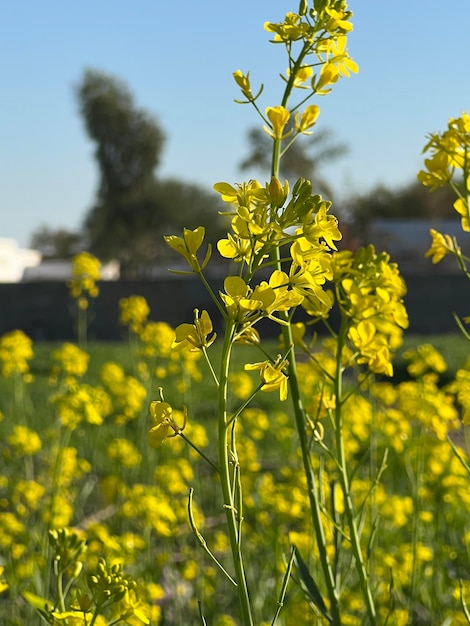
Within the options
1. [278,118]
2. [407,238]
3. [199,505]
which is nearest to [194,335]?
[278,118]

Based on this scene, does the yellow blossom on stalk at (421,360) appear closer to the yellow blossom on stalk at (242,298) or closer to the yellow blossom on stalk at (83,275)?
the yellow blossom on stalk at (83,275)

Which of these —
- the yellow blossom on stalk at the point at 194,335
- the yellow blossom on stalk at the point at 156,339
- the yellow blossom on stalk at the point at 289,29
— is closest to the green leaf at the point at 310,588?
the yellow blossom on stalk at the point at 194,335

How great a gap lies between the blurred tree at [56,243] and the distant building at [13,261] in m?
2.47

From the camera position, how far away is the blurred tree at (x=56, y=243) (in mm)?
53456

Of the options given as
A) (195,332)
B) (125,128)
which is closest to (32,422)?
(195,332)

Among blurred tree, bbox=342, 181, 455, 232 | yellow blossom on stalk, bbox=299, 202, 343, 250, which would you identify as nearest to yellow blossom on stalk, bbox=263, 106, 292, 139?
yellow blossom on stalk, bbox=299, 202, 343, 250

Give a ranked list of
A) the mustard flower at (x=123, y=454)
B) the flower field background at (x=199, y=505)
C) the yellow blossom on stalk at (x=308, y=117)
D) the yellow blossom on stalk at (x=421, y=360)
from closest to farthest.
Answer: the yellow blossom on stalk at (x=308, y=117) → the flower field background at (x=199, y=505) → the yellow blossom on stalk at (x=421, y=360) → the mustard flower at (x=123, y=454)

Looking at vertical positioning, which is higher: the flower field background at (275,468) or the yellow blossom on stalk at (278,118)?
the yellow blossom on stalk at (278,118)

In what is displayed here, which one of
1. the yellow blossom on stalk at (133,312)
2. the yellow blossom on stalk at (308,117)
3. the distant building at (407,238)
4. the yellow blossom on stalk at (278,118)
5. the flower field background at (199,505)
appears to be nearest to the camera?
the yellow blossom on stalk at (278,118)

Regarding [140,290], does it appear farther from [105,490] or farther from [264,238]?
[264,238]

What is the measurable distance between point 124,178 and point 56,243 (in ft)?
74.6

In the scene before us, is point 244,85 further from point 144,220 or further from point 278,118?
point 144,220

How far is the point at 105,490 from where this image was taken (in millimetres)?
3320

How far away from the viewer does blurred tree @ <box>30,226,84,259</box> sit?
5346 cm
